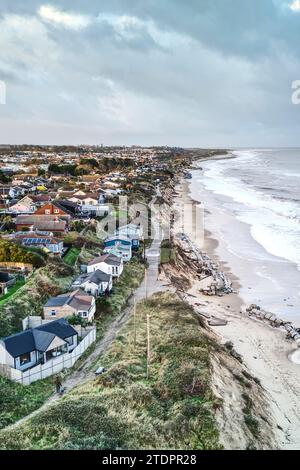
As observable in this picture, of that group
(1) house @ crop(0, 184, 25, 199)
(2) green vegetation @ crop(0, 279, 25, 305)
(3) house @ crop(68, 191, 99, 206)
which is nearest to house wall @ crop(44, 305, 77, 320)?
(2) green vegetation @ crop(0, 279, 25, 305)

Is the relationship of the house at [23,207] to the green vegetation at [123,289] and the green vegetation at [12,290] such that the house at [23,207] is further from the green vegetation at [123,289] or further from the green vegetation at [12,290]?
the green vegetation at [12,290]

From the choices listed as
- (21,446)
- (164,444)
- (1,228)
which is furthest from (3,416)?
(1,228)

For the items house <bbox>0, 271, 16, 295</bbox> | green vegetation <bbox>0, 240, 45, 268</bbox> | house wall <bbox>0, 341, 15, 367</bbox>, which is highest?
green vegetation <bbox>0, 240, 45, 268</bbox>

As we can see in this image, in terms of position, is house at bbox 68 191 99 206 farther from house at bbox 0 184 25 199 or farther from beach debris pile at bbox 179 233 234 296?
beach debris pile at bbox 179 233 234 296

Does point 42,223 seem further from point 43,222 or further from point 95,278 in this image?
point 95,278

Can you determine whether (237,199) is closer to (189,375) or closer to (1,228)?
(1,228)

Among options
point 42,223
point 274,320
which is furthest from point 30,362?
point 42,223

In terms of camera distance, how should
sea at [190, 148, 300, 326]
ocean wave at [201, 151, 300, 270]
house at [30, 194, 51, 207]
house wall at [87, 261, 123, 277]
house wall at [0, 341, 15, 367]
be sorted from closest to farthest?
house wall at [0, 341, 15, 367], house wall at [87, 261, 123, 277], sea at [190, 148, 300, 326], ocean wave at [201, 151, 300, 270], house at [30, 194, 51, 207]
